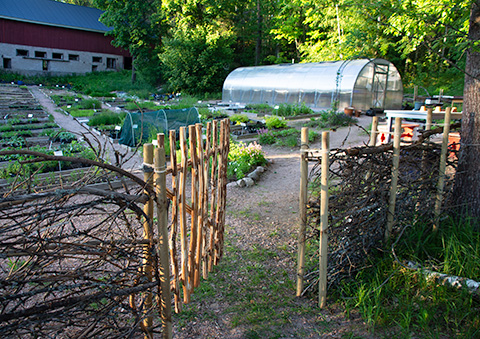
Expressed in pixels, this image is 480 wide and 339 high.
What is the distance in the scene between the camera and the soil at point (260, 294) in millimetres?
2818

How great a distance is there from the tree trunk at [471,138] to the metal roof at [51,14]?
34056mm

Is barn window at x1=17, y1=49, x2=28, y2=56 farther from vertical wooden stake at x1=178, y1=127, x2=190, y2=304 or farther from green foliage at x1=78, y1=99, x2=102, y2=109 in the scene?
vertical wooden stake at x1=178, y1=127, x2=190, y2=304

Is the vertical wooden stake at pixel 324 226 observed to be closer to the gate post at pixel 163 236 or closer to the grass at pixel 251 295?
the grass at pixel 251 295

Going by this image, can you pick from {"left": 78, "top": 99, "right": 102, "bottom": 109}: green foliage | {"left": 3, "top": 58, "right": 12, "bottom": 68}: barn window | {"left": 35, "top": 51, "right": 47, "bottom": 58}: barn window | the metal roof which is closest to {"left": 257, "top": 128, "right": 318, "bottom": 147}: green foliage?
{"left": 78, "top": 99, "right": 102, "bottom": 109}: green foliage

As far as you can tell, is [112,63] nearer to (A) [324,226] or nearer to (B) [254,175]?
(B) [254,175]

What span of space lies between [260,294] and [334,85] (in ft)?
51.4

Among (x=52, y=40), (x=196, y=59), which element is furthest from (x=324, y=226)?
(x=52, y=40)

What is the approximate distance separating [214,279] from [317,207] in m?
1.31

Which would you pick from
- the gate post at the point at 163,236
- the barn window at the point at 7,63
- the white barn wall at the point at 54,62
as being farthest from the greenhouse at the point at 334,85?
the barn window at the point at 7,63

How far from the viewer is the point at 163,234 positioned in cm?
226

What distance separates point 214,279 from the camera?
3.60m

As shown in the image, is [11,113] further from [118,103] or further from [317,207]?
[317,207]

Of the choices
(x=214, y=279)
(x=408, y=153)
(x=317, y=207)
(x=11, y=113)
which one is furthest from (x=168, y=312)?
(x=11, y=113)

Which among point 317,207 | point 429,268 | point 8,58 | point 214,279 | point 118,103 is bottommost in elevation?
point 214,279
